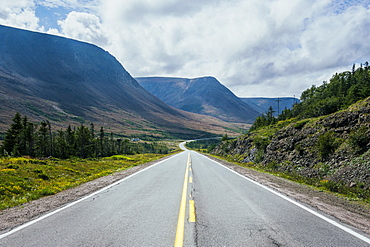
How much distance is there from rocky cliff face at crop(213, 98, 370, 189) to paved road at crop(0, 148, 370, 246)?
7929mm

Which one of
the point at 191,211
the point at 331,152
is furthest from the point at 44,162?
the point at 331,152

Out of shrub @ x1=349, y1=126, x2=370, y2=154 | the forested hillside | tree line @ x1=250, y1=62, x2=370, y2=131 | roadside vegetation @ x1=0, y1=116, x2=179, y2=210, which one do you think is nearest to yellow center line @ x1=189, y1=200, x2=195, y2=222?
roadside vegetation @ x1=0, y1=116, x2=179, y2=210

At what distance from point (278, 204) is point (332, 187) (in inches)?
221

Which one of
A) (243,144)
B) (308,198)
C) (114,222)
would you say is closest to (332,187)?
(308,198)

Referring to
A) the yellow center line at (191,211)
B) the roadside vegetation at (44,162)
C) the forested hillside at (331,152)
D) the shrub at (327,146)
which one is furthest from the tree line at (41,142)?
the shrub at (327,146)

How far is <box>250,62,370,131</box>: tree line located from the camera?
41.0 metres

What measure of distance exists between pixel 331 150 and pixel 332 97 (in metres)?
48.5

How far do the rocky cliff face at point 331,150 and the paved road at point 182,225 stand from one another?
26.0 feet

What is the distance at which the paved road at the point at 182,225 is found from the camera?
4613mm

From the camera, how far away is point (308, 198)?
28.4 feet

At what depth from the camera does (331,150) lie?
53.2ft

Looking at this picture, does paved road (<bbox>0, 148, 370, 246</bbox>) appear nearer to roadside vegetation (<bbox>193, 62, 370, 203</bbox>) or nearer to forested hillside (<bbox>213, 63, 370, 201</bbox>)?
roadside vegetation (<bbox>193, 62, 370, 203</bbox>)

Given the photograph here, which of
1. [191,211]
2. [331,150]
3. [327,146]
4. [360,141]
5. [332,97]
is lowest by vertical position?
[191,211]

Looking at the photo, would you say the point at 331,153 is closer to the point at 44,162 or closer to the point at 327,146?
the point at 327,146
